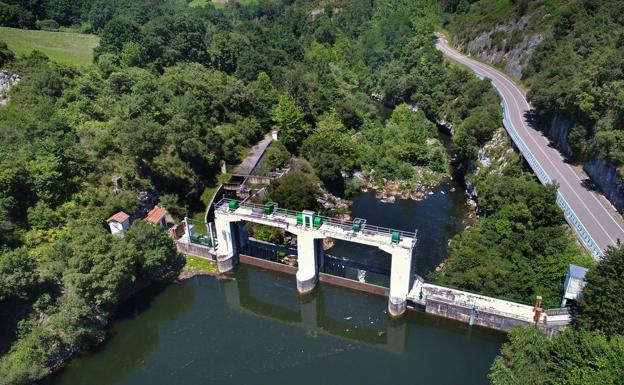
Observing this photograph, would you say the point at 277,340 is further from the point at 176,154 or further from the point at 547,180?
the point at 547,180

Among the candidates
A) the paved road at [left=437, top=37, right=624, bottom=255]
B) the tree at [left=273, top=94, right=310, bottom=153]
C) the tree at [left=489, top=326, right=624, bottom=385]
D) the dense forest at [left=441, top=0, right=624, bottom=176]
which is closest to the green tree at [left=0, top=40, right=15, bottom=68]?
the tree at [left=273, top=94, right=310, bottom=153]

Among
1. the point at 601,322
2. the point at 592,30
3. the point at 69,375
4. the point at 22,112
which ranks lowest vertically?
the point at 69,375

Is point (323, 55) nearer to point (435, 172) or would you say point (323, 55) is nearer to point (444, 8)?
point (444, 8)

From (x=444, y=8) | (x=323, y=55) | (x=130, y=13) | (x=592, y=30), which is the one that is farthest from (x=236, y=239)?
(x=444, y=8)

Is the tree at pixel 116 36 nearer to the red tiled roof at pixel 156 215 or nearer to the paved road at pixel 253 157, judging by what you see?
the paved road at pixel 253 157

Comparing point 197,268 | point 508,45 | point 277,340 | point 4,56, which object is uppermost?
point 4,56

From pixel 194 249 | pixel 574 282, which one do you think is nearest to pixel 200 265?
pixel 194 249

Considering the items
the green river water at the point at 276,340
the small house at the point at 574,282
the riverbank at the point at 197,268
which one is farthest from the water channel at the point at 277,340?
the small house at the point at 574,282
